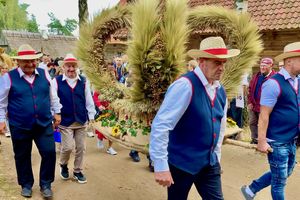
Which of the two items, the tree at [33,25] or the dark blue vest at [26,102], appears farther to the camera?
the tree at [33,25]

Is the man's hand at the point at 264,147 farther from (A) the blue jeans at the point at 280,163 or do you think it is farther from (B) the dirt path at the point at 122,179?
(B) the dirt path at the point at 122,179

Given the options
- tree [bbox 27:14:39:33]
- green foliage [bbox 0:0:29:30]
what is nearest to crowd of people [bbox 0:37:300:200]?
green foliage [bbox 0:0:29:30]

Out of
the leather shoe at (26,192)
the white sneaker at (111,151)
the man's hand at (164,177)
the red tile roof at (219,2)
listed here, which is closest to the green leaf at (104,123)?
the leather shoe at (26,192)

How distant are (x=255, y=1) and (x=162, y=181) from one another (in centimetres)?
1104

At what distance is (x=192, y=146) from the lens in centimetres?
273

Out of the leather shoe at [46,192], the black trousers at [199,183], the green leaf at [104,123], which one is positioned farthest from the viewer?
the green leaf at [104,123]

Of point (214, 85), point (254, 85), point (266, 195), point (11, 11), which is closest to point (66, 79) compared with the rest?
point (214, 85)

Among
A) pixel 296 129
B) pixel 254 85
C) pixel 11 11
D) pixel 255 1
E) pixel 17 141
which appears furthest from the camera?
pixel 11 11

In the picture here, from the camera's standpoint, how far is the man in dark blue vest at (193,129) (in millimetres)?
2570

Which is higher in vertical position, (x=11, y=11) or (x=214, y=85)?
(x=11, y=11)

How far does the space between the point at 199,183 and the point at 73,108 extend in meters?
2.46

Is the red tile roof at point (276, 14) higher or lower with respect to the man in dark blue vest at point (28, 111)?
higher

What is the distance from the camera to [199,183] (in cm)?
296

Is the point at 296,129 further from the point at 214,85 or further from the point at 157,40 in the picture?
the point at 157,40
